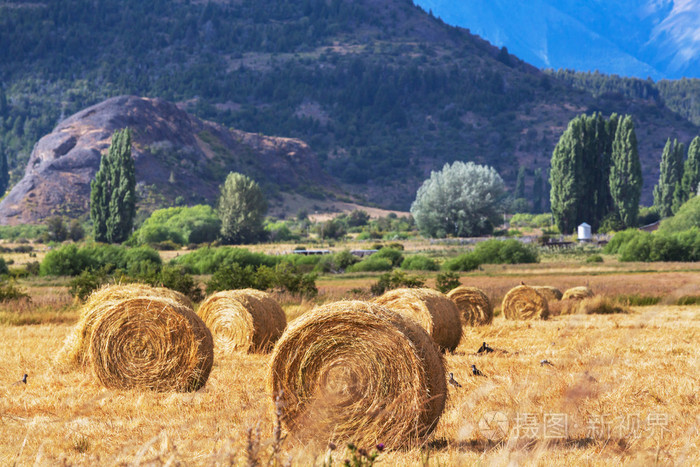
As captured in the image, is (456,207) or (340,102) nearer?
(456,207)

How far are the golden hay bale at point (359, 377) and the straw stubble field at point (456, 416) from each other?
26cm

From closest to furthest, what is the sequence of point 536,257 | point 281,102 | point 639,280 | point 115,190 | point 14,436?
point 14,436 → point 639,280 → point 536,257 → point 115,190 → point 281,102

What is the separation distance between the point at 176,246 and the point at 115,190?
7.52 metres

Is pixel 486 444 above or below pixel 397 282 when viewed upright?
below

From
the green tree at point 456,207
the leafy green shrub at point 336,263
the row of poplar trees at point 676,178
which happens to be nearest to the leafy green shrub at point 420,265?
the leafy green shrub at point 336,263

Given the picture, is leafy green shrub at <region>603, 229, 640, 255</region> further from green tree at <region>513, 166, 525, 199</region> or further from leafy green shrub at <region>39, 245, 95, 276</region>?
green tree at <region>513, 166, 525, 199</region>

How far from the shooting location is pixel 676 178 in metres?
84.9

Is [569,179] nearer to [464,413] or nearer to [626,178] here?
[626,178]

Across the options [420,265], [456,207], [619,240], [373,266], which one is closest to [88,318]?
[373,266]

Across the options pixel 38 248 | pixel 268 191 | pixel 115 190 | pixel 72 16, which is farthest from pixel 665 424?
pixel 72 16

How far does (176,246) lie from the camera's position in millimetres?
70312

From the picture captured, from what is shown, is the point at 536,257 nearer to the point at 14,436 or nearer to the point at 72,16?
the point at 14,436

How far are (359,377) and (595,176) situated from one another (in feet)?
241

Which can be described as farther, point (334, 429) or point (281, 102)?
point (281, 102)
